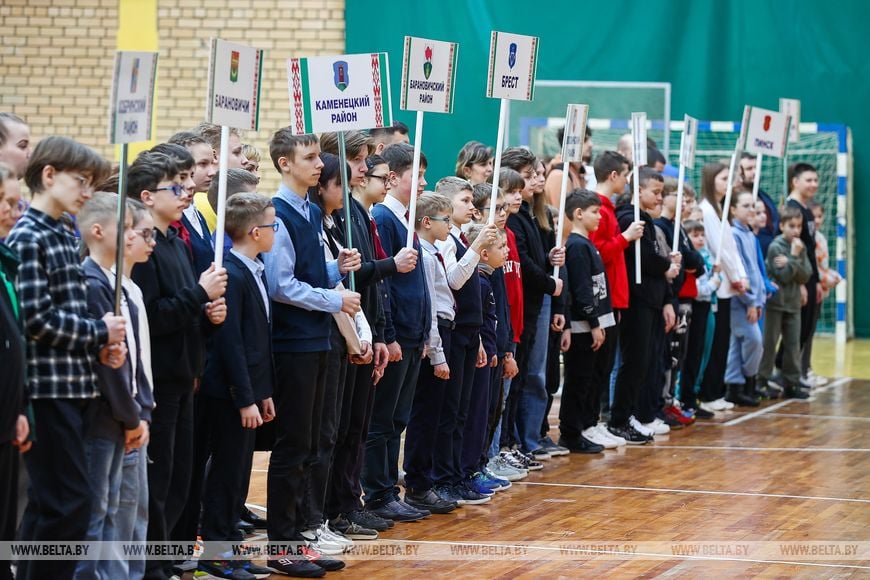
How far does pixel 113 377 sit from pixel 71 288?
31cm

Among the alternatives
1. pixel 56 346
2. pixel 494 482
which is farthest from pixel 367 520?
pixel 56 346

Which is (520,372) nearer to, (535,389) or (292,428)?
(535,389)

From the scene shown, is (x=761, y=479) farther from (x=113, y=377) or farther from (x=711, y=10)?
(x=711, y=10)

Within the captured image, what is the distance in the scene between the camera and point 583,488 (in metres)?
6.61

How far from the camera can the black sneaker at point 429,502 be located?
6023mm

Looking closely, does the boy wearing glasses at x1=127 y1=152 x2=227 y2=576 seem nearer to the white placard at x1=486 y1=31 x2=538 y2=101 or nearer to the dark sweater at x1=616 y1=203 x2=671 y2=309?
the white placard at x1=486 y1=31 x2=538 y2=101

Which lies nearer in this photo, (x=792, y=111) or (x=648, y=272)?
(x=648, y=272)

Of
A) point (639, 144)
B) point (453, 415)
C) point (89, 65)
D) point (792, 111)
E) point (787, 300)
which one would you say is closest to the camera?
point (453, 415)

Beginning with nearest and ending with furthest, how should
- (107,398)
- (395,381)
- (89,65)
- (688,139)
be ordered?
(107,398) < (395,381) < (688,139) < (89,65)

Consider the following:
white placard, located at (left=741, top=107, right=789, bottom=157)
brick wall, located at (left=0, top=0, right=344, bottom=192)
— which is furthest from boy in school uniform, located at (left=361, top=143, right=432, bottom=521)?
brick wall, located at (left=0, top=0, right=344, bottom=192)

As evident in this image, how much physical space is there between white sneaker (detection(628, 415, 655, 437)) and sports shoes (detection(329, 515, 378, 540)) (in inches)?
122

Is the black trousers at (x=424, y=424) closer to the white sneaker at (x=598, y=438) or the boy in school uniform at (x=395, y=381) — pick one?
the boy in school uniform at (x=395, y=381)

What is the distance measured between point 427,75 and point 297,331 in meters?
1.75

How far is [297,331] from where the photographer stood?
487 cm
